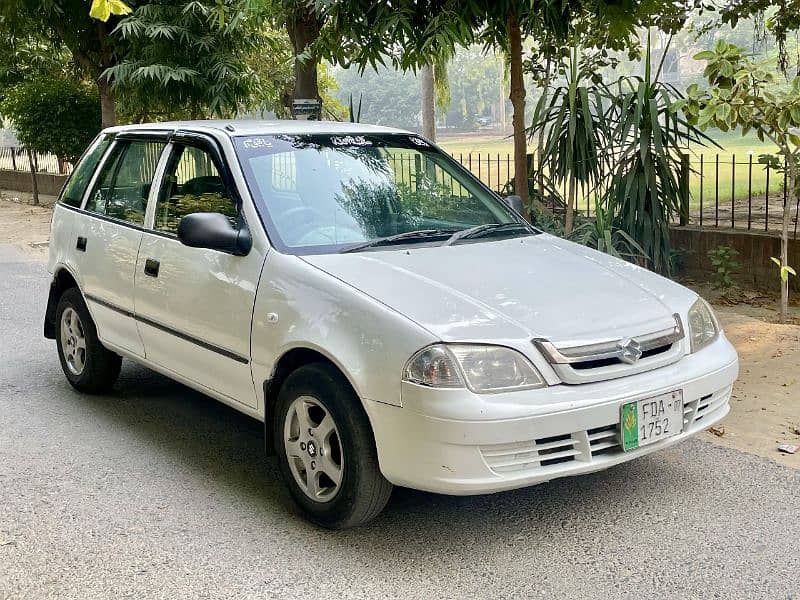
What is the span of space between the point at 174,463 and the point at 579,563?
2.22m

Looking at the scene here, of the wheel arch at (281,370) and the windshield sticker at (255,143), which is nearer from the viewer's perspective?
the wheel arch at (281,370)

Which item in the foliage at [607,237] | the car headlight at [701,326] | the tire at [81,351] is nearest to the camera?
the car headlight at [701,326]

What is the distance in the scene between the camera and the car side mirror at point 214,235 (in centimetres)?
443

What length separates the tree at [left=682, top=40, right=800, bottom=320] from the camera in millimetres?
7211

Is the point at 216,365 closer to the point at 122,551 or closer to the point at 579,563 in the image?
the point at 122,551

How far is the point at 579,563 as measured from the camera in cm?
377

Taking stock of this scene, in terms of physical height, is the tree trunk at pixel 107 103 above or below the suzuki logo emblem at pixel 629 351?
above

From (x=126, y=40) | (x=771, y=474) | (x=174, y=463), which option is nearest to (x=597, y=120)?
(x=771, y=474)

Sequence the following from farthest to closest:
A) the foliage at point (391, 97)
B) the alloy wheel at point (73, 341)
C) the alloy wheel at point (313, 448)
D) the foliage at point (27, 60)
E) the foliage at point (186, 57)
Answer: the foliage at point (391, 97) < the foliage at point (27, 60) < the foliage at point (186, 57) < the alloy wheel at point (73, 341) < the alloy wheel at point (313, 448)

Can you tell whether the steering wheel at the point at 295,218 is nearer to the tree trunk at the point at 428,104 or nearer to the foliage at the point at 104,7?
the foliage at the point at 104,7

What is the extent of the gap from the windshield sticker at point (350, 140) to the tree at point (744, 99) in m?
3.17

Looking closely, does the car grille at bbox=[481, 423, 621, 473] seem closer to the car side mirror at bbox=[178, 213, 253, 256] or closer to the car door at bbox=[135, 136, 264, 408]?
the car door at bbox=[135, 136, 264, 408]

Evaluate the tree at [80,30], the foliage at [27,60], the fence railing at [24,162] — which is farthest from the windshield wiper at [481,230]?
the fence railing at [24,162]

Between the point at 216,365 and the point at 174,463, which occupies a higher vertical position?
the point at 216,365
